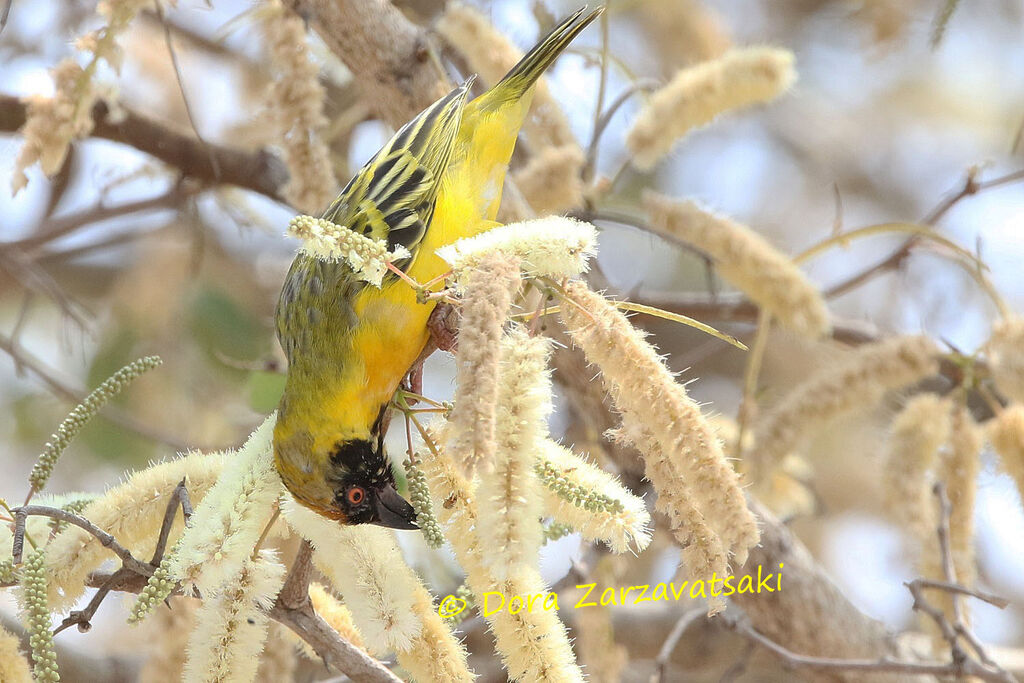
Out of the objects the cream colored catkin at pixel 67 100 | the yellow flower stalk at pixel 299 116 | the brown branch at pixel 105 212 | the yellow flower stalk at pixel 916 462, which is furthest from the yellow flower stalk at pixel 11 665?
the brown branch at pixel 105 212

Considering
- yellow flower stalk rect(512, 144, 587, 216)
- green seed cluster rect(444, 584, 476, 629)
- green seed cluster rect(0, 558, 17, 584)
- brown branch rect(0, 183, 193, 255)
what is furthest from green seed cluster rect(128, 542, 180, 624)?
brown branch rect(0, 183, 193, 255)

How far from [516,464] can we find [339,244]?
14.7 inches

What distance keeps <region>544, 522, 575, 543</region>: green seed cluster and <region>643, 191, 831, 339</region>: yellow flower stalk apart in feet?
3.20

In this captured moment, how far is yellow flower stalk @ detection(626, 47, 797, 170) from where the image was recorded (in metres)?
2.66

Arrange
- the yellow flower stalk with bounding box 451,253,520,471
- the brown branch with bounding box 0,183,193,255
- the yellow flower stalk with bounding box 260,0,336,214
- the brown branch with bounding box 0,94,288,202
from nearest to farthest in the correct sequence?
1. the yellow flower stalk with bounding box 451,253,520,471
2. the yellow flower stalk with bounding box 260,0,336,214
3. the brown branch with bounding box 0,94,288,202
4. the brown branch with bounding box 0,183,193,255

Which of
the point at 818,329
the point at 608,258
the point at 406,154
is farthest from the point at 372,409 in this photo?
the point at 608,258

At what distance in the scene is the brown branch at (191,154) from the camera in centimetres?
341

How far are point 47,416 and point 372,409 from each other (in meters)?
2.57

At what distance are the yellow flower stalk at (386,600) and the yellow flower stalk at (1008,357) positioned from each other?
164 centimetres

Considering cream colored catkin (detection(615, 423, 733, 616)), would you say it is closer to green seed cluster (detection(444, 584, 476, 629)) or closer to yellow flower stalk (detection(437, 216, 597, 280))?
yellow flower stalk (detection(437, 216, 597, 280))

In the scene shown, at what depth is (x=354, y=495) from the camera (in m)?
2.07

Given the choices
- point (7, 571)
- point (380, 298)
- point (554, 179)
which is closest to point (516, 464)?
point (7, 571)

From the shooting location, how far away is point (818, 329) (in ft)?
8.50

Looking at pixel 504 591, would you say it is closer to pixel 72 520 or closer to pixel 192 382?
pixel 72 520
